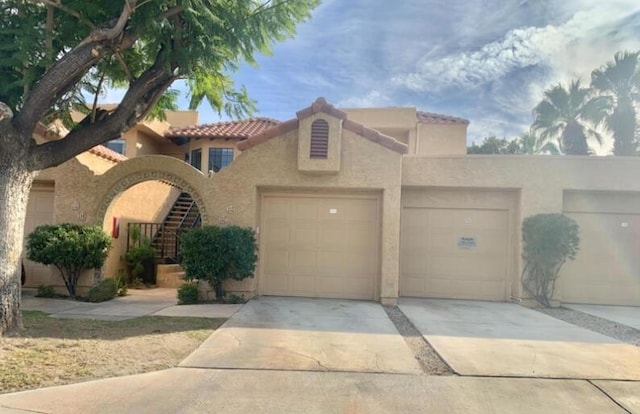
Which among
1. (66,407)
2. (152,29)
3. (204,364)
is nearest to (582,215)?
(204,364)

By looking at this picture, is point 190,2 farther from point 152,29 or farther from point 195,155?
point 195,155

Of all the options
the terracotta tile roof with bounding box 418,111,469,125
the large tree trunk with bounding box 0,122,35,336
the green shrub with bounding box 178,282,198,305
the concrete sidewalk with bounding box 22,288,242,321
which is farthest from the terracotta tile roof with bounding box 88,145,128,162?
the terracotta tile roof with bounding box 418,111,469,125

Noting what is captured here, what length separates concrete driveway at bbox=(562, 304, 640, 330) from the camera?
9.19 meters

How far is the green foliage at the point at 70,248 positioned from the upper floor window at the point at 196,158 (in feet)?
31.0

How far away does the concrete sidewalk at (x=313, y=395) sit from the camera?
4.41 meters

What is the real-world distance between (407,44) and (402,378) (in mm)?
10634

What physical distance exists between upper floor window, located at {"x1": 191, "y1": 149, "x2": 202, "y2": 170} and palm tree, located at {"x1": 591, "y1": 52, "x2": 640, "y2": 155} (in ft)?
68.0

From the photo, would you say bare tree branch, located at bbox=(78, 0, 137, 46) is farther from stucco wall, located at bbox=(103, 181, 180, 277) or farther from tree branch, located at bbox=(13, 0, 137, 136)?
stucco wall, located at bbox=(103, 181, 180, 277)

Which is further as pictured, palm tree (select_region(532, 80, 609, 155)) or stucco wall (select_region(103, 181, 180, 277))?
palm tree (select_region(532, 80, 609, 155))

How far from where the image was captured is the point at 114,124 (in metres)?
7.79

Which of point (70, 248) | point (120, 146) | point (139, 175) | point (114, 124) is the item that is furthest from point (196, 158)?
point (114, 124)

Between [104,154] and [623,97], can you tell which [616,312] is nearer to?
[104,154]

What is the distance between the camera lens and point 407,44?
42.5 ft

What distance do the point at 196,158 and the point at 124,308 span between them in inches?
463
